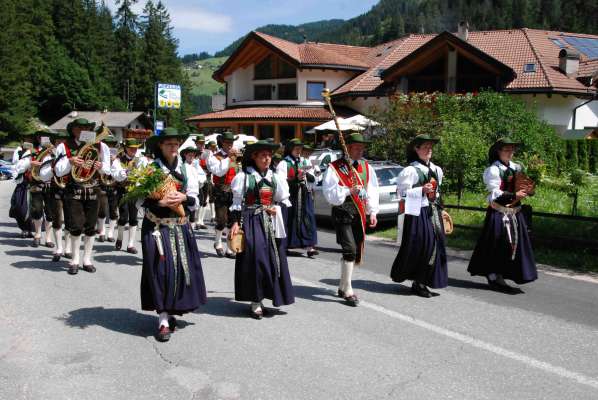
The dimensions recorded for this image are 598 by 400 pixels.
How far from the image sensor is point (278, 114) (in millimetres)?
36188

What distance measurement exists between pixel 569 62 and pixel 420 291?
81.1 feet

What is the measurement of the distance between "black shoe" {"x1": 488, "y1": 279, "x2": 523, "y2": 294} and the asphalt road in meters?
0.14

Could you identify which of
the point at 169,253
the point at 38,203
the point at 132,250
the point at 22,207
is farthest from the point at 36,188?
the point at 169,253

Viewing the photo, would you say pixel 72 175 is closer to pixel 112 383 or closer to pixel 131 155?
pixel 131 155

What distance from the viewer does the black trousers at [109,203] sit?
12234 mm

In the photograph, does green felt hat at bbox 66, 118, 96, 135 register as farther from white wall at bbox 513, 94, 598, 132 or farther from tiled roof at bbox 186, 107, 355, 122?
tiled roof at bbox 186, 107, 355, 122

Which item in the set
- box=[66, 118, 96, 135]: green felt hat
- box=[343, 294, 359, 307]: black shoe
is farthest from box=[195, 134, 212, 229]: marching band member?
box=[343, 294, 359, 307]: black shoe

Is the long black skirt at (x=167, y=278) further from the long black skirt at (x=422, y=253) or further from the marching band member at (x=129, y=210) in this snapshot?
the marching band member at (x=129, y=210)

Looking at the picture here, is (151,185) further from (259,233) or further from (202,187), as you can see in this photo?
(202,187)

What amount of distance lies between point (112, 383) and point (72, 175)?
4.79 m

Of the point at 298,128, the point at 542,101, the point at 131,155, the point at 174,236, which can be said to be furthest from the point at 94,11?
the point at 174,236

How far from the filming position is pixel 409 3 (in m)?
180

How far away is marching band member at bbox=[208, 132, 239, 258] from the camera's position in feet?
35.4

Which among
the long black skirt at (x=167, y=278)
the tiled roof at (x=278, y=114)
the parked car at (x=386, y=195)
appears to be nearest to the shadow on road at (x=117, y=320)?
the long black skirt at (x=167, y=278)
